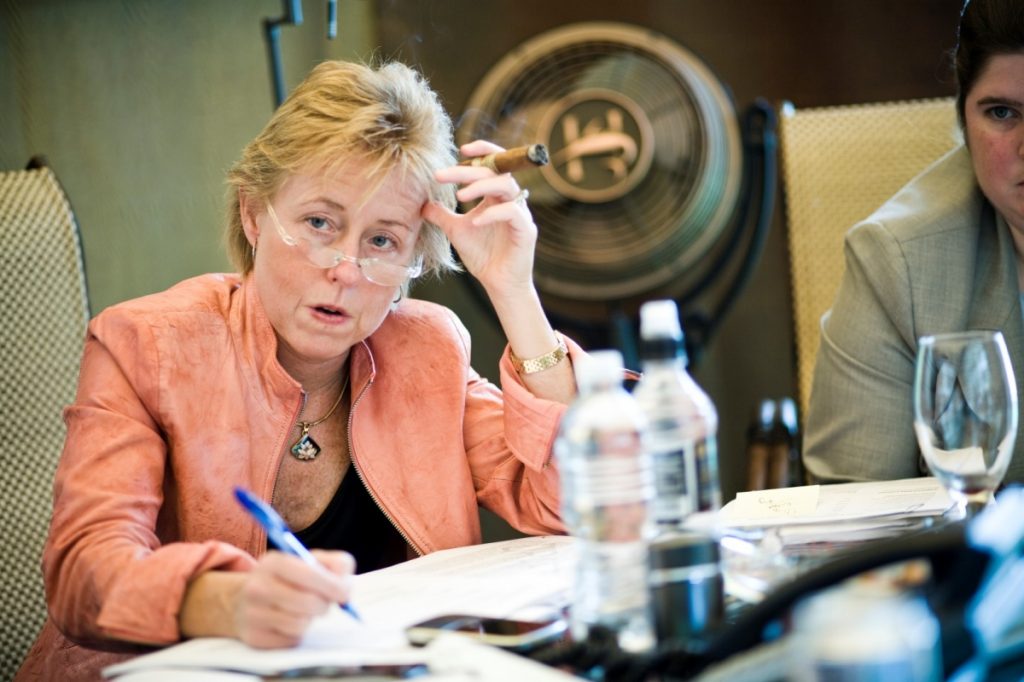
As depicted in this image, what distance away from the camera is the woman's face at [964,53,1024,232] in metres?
1.66

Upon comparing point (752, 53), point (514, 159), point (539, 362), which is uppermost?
point (752, 53)

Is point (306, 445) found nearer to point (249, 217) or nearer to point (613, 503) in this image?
point (249, 217)

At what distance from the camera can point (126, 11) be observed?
8.88ft

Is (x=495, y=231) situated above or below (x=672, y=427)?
above

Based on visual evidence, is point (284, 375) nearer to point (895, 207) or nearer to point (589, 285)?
point (895, 207)

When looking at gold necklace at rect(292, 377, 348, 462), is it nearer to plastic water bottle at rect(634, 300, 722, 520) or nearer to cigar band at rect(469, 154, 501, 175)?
cigar band at rect(469, 154, 501, 175)

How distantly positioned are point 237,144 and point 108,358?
1567 mm

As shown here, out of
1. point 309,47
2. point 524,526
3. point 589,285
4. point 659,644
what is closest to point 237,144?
point 309,47

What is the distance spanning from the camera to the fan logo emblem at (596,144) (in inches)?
122

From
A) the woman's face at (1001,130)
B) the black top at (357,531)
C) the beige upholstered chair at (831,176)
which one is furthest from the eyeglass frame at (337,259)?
the beige upholstered chair at (831,176)

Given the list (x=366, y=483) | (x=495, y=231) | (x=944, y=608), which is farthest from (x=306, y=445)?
(x=944, y=608)

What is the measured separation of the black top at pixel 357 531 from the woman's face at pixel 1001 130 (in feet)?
3.49

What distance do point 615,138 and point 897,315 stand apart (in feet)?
4.93

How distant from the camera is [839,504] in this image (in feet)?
4.48
